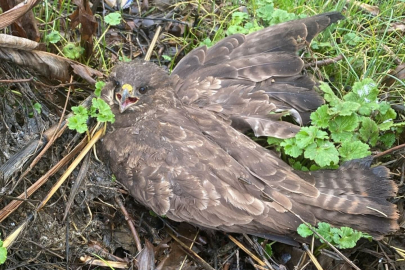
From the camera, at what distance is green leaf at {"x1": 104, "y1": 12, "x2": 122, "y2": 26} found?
3.61 metres

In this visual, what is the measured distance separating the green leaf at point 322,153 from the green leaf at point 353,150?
8 centimetres

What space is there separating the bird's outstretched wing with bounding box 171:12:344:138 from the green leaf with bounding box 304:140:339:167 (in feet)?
0.52

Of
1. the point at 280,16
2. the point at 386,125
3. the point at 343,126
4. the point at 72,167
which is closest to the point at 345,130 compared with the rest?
the point at 343,126

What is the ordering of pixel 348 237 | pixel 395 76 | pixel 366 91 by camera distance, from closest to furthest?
pixel 348 237 < pixel 366 91 < pixel 395 76

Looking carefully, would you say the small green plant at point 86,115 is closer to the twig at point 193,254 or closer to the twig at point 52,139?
the twig at point 52,139

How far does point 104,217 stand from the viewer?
297cm

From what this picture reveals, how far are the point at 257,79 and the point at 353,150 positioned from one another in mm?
790

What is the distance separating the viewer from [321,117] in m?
3.08

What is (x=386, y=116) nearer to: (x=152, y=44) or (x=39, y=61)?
(x=152, y=44)

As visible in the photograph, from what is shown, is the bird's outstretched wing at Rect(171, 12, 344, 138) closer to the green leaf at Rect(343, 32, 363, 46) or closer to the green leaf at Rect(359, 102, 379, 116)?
the green leaf at Rect(359, 102, 379, 116)

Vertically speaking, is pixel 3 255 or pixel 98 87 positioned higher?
pixel 98 87

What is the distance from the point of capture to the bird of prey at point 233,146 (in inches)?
106

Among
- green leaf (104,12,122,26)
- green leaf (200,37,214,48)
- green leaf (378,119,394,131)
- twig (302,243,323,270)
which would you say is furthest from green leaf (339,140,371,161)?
green leaf (104,12,122,26)

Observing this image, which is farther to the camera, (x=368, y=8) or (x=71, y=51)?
(x=368, y=8)
